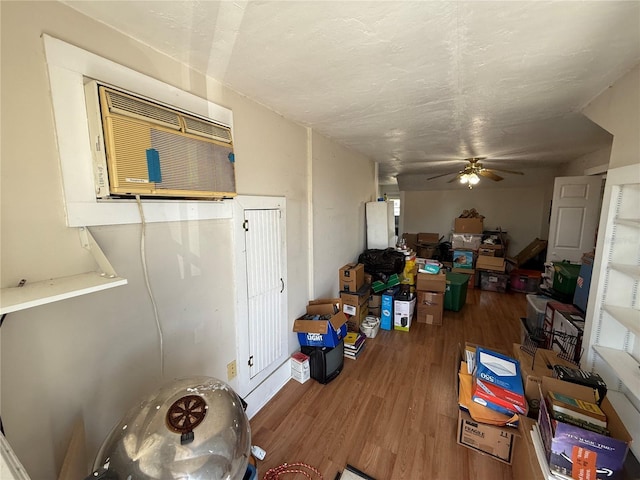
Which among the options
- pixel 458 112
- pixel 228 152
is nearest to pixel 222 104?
pixel 228 152

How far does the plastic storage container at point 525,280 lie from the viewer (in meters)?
4.81

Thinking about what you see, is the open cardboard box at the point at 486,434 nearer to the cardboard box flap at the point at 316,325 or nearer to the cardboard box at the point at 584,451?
the cardboard box at the point at 584,451

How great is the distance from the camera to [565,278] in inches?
105

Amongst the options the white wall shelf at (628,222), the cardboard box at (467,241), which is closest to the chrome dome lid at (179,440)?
the white wall shelf at (628,222)

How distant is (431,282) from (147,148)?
362 cm

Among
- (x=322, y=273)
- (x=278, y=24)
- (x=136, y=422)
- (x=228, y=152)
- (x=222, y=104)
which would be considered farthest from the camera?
(x=322, y=273)

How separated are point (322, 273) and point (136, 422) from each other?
87.0 inches

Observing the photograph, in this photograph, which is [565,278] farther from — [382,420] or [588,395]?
[382,420]

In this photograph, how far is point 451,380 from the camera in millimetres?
2455

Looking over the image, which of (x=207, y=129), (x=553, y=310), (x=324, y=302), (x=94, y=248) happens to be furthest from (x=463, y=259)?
(x=94, y=248)

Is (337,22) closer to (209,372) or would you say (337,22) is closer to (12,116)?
(12,116)

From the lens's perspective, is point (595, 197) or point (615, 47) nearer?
point (615, 47)

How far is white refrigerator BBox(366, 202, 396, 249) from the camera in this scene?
4164 mm

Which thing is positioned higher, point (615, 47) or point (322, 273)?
point (615, 47)
